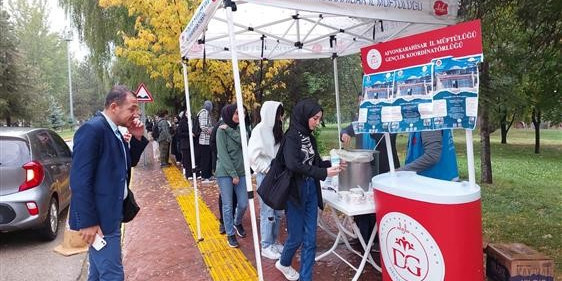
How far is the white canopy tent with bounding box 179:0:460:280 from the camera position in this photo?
3559 millimetres

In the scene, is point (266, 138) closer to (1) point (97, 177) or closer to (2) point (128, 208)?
(2) point (128, 208)

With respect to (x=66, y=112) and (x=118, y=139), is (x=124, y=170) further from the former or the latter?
(x=66, y=112)

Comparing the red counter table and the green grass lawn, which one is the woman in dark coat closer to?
the green grass lawn

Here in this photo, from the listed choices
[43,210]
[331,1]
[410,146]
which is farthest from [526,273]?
[43,210]

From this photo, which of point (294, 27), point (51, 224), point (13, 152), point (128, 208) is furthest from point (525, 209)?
point (13, 152)

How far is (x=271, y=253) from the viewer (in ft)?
16.1

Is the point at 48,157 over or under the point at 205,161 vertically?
over

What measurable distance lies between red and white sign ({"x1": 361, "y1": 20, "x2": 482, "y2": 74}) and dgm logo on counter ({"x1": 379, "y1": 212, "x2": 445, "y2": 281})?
117 centimetres

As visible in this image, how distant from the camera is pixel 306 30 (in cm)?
646

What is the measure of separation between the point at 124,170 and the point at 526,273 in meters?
3.12

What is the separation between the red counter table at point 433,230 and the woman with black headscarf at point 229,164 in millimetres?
2328

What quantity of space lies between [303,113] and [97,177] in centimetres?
172

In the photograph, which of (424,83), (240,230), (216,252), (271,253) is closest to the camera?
(424,83)

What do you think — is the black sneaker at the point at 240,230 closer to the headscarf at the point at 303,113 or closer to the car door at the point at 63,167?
the headscarf at the point at 303,113
